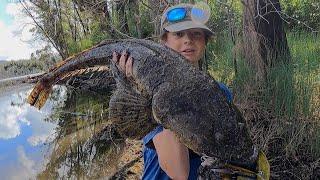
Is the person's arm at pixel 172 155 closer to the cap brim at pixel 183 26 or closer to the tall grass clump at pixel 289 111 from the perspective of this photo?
the cap brim at pixel 183 26

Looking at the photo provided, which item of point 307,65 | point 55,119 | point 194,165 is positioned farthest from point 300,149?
point 55,119

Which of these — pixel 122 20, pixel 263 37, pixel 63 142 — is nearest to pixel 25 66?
pixel 122 20

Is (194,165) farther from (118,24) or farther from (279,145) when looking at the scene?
(118,24)

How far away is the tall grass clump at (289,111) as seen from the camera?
5457 millimetres

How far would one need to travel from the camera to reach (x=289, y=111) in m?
5.54

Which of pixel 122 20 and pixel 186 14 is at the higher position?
pixel 122 20

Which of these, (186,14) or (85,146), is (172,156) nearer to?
(186,14)

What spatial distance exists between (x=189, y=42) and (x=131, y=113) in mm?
639

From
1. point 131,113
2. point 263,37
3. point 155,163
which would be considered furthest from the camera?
point 263,37

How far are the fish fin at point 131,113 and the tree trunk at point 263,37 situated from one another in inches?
152

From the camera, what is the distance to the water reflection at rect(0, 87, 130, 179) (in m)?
8.47

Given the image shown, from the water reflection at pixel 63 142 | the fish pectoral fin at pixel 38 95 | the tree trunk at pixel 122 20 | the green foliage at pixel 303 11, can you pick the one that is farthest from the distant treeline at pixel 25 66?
the fish pectoral fin at pixel 38 95

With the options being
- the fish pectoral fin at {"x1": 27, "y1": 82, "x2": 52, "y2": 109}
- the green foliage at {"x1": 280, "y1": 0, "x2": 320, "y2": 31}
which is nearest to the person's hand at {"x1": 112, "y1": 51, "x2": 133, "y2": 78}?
the fish pectoral fin at {"x1": 27, "y1": 82, "x2": 52, "y2": 109}

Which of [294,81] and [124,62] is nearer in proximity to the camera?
[124,62]
